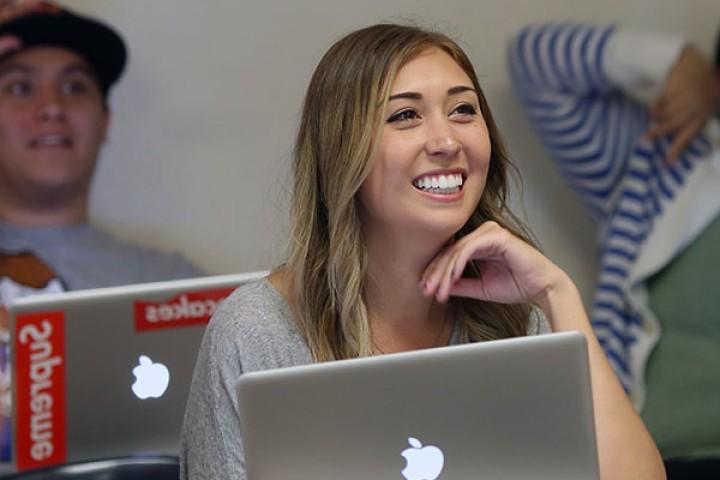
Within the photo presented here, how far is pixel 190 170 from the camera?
10.2 ft

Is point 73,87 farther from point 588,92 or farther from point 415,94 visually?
point 415,94

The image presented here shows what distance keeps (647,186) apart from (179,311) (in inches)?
65.8

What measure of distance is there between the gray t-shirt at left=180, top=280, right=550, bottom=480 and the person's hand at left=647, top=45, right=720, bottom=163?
1710 millimetres

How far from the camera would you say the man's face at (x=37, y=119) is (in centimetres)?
285

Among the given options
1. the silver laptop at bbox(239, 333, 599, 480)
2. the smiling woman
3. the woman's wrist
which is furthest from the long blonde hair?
the silver laptop at bbox(239, 333, 599, 480)

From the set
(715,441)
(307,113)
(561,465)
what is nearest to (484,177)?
(307,113)

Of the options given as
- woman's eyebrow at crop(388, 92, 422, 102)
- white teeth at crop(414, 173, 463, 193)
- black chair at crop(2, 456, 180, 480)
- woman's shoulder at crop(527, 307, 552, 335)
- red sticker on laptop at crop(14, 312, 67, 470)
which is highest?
woman's eyebrow at crop(388, 92, 422, 102)

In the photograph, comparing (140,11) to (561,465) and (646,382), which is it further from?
(561,465)

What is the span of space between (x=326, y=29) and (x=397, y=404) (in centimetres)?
206

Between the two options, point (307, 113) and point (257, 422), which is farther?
point (307, 113)

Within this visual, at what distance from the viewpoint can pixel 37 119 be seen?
2861 mm

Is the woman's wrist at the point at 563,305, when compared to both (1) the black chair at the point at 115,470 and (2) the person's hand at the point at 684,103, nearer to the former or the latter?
(1) the black chair at the point at 115,470

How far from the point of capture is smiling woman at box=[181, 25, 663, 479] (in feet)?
5.16

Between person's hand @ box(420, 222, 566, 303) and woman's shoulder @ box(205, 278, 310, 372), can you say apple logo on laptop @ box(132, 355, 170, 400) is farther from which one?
person's hand @ box(420, 222, 566, 303)
